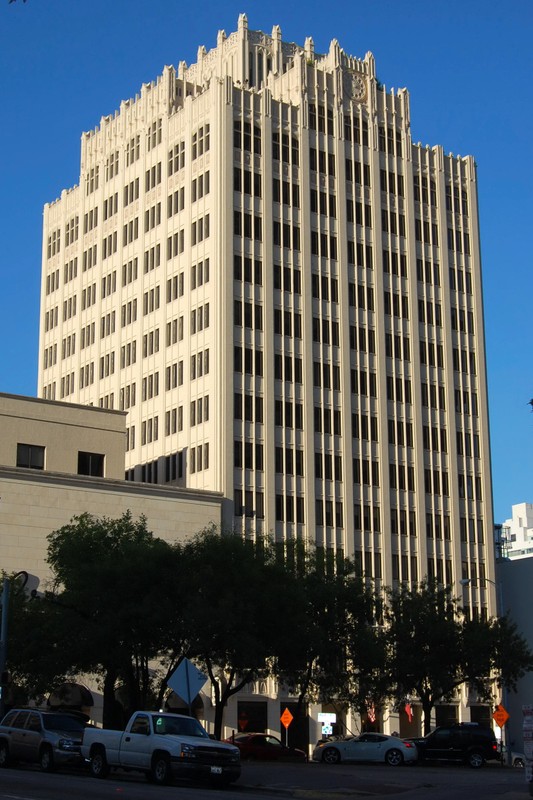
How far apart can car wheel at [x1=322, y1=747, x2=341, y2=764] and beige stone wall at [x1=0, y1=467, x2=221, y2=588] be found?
22.2m

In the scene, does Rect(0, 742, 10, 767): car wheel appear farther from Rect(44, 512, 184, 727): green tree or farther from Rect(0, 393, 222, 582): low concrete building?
Rect(0, 393, 222, 582): low concrete building

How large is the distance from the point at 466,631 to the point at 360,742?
67.8 feet

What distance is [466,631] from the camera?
6756 cm

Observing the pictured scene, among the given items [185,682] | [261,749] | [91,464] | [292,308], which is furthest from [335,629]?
[292,308]

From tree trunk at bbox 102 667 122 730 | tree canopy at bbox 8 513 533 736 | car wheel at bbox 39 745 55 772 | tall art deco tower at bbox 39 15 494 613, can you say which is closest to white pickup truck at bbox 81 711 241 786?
car wheel at bbox 39 745 55 772

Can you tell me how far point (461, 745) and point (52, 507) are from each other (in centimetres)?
3148

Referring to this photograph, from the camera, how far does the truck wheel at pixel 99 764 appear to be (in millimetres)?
32406

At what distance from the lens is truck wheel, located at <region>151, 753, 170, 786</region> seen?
30641mm

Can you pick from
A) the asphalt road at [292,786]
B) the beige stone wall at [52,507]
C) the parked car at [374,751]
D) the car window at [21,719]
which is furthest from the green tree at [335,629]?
the car window at [21,719]

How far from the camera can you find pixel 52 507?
72.2 meters

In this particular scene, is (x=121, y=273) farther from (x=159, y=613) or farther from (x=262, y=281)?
(x=159, y=613)

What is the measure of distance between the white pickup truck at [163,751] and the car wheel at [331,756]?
16961mm

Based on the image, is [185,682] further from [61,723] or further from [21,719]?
[21,719]

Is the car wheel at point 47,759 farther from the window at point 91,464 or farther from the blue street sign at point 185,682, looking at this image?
the window at point 91,464
